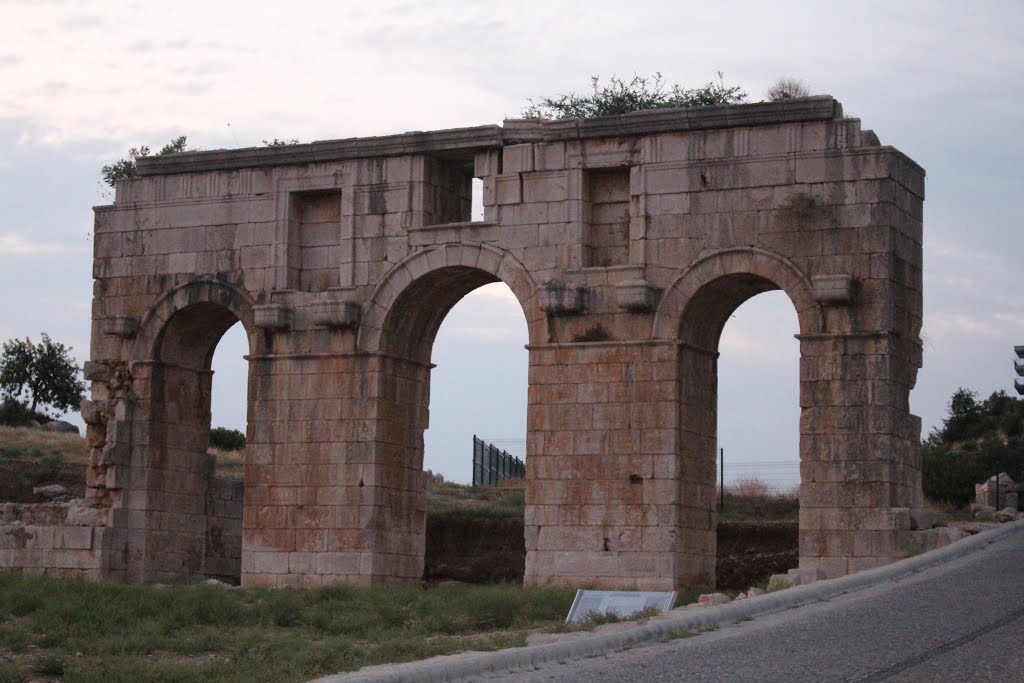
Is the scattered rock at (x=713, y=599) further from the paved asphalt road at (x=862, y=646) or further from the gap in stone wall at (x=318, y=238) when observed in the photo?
the gap in stone wall at (x=318, y=238)

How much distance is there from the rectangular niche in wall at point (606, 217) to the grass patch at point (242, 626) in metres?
4.62

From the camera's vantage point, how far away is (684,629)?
1409cm

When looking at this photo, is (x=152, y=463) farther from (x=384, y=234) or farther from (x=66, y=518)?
(x=384, y=234)

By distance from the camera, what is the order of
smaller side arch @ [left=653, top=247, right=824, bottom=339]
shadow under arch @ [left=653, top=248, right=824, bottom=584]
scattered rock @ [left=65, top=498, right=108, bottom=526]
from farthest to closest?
scattered rock @ [left=65, top=498, right=108, bottom=526]
shadow under arch @ [left=653, top=248, right=824, bottom=584]
smaller side arch @ [left=653, top=247, right=824, bottom=339]

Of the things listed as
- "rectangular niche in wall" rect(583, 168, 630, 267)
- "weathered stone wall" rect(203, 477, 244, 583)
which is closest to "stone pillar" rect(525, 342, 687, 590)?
"rectangular niche in wall" rect(583, 168, 630, 267)

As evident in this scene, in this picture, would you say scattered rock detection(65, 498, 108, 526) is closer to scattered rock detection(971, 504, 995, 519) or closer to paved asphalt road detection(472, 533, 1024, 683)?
paved asphalt road detection(472, 533, 1024, 683)

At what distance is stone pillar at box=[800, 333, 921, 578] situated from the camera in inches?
747

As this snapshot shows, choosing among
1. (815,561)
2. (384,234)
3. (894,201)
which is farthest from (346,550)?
(894,201)

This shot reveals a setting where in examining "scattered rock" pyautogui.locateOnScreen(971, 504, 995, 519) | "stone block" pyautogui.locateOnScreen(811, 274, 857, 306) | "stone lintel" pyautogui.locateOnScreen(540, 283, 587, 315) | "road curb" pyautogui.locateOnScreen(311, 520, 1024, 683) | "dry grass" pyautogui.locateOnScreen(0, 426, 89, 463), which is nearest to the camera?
"road curb" pyautogui.locateOnScreen(311, 520, 1024, 683)

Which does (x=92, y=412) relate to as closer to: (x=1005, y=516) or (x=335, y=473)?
(x=335, y=473)

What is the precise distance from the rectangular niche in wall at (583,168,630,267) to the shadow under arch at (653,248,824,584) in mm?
1201

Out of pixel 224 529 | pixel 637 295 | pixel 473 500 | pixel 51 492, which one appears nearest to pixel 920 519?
pixel 637 295

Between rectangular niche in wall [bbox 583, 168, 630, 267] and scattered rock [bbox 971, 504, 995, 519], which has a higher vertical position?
rectangular niche in wall [bbox 583, 168, 630, 267]

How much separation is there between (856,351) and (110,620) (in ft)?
29.5
